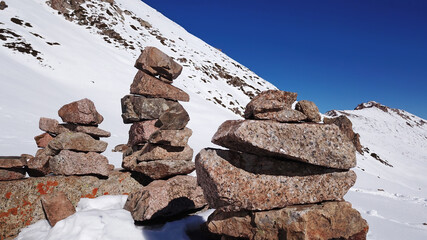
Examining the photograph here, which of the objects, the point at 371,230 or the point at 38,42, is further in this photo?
the point at 38,42

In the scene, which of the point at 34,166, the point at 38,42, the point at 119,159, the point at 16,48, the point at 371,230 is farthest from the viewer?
the point at 38,42

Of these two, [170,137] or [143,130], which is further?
[143,130]

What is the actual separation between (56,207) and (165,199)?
10.7 feet

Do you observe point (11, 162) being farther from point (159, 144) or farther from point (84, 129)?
point (159, 144)

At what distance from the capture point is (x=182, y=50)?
219ft

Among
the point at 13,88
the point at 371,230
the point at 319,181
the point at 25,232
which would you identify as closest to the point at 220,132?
the point at 319,181

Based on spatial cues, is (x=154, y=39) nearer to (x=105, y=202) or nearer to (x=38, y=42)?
(x=38, y=42)

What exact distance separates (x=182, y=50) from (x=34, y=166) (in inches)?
2473

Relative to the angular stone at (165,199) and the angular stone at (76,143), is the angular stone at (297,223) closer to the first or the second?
the angular stone at (165,199)

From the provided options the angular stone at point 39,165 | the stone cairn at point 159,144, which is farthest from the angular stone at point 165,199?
the angular stone at point 39,165

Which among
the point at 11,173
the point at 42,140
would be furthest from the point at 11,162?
the point at 42,140

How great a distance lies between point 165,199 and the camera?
7305 mm

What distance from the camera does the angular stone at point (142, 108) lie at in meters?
9.48

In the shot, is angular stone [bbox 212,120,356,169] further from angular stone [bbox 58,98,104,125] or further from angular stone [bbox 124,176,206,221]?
angular stone [bbox 58,98,104,125]
